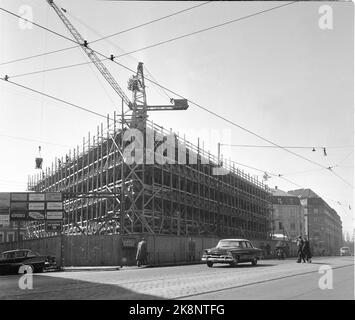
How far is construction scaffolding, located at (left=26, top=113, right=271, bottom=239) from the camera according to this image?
41000 mm

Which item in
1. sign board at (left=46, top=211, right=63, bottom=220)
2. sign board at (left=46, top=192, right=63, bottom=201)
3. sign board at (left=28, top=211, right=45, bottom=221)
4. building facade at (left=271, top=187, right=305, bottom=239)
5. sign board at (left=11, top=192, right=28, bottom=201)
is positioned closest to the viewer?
sign board at (left=46, top=211, right=63, bottom=220)

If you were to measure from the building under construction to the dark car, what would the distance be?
13185 millimetres

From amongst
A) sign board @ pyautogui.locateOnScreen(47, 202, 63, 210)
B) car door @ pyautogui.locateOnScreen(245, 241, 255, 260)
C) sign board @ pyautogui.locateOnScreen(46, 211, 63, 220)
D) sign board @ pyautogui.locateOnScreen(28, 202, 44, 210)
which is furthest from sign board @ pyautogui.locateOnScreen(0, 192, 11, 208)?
car door @ pyautogui.locateOnScreen(245, 241, 255, 260)

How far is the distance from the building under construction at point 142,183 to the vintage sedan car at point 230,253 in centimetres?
1281

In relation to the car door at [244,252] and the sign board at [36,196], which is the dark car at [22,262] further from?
the sign board at [36,196]

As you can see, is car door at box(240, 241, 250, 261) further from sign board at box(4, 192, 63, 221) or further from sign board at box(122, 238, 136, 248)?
sign board at box(4, 192, 63, 221)

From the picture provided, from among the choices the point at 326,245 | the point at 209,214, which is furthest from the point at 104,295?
the point at 326,245

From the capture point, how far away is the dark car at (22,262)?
936 inches

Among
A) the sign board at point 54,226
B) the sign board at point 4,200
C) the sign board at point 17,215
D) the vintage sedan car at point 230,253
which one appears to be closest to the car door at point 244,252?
the vintage sedan car at point 230,253

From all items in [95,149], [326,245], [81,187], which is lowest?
[326,245]

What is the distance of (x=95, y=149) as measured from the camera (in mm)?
49000
